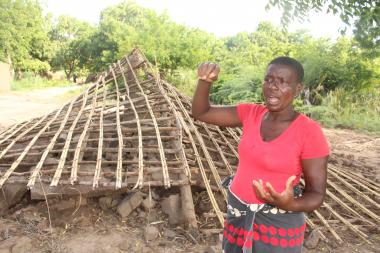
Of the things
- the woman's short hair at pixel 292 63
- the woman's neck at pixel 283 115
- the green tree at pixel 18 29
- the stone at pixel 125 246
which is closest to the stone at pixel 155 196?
the stone at pixel 125 246

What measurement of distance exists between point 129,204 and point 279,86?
6.43 feet

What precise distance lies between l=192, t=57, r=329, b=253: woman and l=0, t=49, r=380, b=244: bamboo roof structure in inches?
52.8

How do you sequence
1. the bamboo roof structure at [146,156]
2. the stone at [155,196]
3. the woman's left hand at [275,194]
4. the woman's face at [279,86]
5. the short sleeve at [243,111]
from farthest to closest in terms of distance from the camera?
the stone at [155,196], the bamboo roof structure at [146,156], the short sleeve at [243,111], the woman's face at [279,86], the woman's left hand at [275,194]

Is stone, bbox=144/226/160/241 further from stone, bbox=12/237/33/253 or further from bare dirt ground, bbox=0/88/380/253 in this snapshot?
stone, bbox=12/237/33/253

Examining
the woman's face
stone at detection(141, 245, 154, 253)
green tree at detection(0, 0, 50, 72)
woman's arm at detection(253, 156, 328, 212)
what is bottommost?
stone at detection(141, 245, 154, 253)

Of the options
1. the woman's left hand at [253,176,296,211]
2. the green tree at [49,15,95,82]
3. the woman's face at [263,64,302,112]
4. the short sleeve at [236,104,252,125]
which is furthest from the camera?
the green tree at [49,15,95,82]

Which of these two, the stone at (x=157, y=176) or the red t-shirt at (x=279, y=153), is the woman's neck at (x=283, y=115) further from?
the stone at (x=157, y=176)

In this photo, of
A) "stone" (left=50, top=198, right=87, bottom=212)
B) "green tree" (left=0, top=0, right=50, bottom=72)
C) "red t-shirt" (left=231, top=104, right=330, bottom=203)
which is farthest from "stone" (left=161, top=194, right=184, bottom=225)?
"green tree" (left=0, top=0, right=50, bottom=72)

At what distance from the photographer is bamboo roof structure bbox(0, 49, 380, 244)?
2859 mm

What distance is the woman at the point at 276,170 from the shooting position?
4.11ft

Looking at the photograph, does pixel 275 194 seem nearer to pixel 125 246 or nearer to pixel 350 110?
pixel 125 246

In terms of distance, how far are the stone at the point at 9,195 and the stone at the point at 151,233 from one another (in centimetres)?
106

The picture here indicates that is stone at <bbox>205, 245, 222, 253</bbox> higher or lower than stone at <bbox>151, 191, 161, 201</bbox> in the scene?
lower

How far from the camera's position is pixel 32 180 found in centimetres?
259
